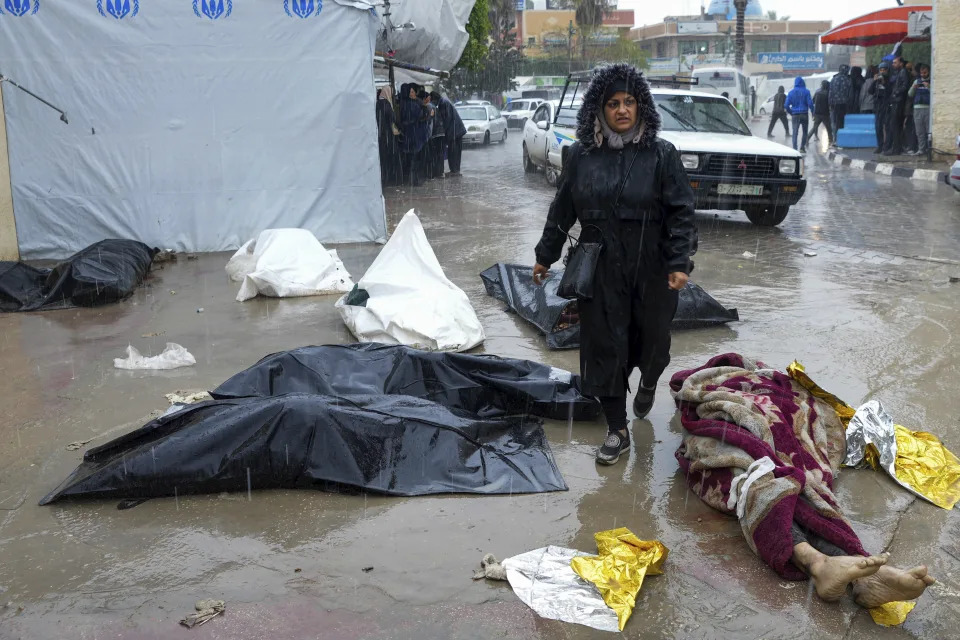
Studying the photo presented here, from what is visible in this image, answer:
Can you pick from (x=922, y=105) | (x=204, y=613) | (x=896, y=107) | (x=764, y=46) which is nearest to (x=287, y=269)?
(x=204, y=613)

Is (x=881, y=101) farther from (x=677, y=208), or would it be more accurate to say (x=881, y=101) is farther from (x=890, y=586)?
(x=890, y=586)

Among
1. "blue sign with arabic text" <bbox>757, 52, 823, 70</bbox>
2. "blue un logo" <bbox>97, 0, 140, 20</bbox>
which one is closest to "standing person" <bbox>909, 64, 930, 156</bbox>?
"blue un logo" <bbox>97, 0, 140, 20</bbox>

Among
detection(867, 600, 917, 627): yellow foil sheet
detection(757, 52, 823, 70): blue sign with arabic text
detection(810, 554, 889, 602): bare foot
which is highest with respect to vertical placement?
detection(757, 52, 823, 70): blue sign with arabic text

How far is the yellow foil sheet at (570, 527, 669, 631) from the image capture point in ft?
9.79

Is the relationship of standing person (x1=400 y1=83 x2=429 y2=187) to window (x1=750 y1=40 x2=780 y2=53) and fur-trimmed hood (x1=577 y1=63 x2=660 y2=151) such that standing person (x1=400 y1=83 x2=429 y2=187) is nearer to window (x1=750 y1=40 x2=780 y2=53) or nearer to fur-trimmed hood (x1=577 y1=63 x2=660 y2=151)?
fur-trimmed hood (x1=577 y1=63 x2=660 y2=151)

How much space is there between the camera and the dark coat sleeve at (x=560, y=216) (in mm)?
4137

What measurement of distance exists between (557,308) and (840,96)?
19.3m

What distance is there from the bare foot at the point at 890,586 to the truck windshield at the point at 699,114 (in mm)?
9361

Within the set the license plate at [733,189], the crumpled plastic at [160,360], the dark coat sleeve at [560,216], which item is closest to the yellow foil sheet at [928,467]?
the dark coat sleeve at [560,216]

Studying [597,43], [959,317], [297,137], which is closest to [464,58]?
[297,137]

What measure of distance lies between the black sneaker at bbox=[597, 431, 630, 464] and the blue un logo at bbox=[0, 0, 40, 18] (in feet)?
27.3

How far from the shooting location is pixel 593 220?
13.3 ft

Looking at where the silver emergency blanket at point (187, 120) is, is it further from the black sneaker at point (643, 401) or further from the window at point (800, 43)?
the window at point (800, 43)

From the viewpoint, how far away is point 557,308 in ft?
20.0
